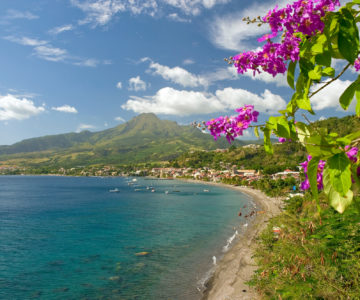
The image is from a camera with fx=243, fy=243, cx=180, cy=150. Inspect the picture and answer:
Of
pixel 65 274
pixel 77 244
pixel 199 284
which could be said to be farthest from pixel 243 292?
pixel 77 244

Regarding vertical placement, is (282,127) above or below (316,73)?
below

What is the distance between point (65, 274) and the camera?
19953 millimetres

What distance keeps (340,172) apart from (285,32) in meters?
1.25

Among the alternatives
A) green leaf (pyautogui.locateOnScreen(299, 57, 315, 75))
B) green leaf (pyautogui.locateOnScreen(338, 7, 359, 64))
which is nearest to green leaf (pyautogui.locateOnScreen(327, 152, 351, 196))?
green leaf (pyautogui.locateOnScreen(338, 7, 359, 64))

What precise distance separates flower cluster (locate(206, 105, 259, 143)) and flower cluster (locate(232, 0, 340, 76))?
496mm

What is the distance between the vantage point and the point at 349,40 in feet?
4.43

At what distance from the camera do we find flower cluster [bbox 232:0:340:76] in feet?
5.32

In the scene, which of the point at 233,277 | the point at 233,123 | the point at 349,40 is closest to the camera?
the point at 349,40

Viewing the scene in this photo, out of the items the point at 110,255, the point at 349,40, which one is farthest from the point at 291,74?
the point at 110,255

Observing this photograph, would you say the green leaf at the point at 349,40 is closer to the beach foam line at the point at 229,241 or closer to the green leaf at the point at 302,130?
the green leaf at the point at 302,130

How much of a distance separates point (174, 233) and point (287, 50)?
31.9m

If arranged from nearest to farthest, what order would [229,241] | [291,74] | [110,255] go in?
[291,74] < [110,255] < [229,241]

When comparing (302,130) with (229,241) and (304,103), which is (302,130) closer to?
(304,103)

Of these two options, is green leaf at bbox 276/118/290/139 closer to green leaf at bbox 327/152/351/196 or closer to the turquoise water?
green leaf at bbox 327/152/351/196
